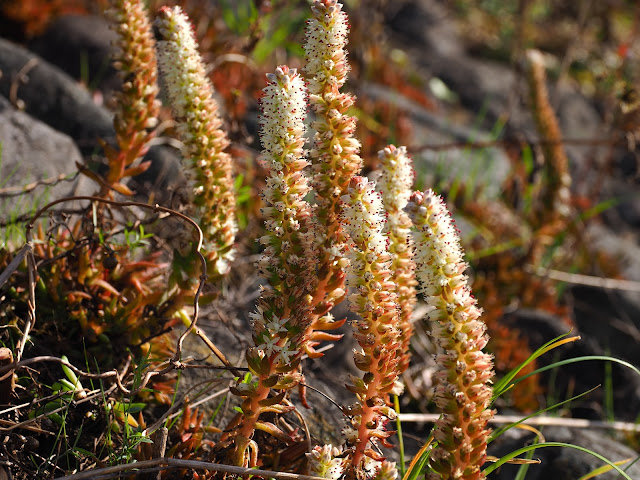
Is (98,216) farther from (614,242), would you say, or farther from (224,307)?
(614,242)

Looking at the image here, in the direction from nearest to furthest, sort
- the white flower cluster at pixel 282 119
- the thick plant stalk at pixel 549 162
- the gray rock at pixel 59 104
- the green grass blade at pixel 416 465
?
the white flower cluster at pixel 282 119 → the green grass blade at pixel 416 465 → the gray rock at pixel 59 104 → the thick plant stalk at pixel 549 162

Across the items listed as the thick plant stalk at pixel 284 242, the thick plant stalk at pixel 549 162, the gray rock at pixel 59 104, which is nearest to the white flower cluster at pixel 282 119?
the thick plant stalk at pixel 284 242

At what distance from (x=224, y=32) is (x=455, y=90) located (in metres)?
4.70

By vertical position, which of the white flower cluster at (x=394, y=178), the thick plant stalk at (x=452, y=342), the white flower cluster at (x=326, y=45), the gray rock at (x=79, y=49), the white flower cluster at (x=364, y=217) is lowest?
the thick plant stalk at (x=452, y=342)

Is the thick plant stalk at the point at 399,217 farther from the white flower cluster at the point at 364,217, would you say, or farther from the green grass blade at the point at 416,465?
the green grass blade at the point at 416,465

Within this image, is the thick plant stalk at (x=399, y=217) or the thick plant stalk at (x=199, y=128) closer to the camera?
the thick plant stalk at (x=399, y=217)

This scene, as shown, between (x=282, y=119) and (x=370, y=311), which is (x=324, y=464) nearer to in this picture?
(x=370, y=311)

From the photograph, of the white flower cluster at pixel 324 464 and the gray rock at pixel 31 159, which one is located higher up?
the gray rock at pixel 31 159

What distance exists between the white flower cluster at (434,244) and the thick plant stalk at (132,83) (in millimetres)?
1560

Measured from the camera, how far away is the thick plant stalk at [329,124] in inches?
78.3

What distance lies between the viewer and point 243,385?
2205 mm

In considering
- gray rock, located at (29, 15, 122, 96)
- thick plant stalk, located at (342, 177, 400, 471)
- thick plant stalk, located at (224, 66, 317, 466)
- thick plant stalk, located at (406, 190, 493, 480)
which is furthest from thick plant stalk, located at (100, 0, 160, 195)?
gray rock, located at (29, 15, 122, 96)

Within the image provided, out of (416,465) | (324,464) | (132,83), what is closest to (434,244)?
(324,464)

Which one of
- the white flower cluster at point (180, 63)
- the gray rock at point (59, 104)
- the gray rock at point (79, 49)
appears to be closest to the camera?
the white flower cluster at point (180, 63)
